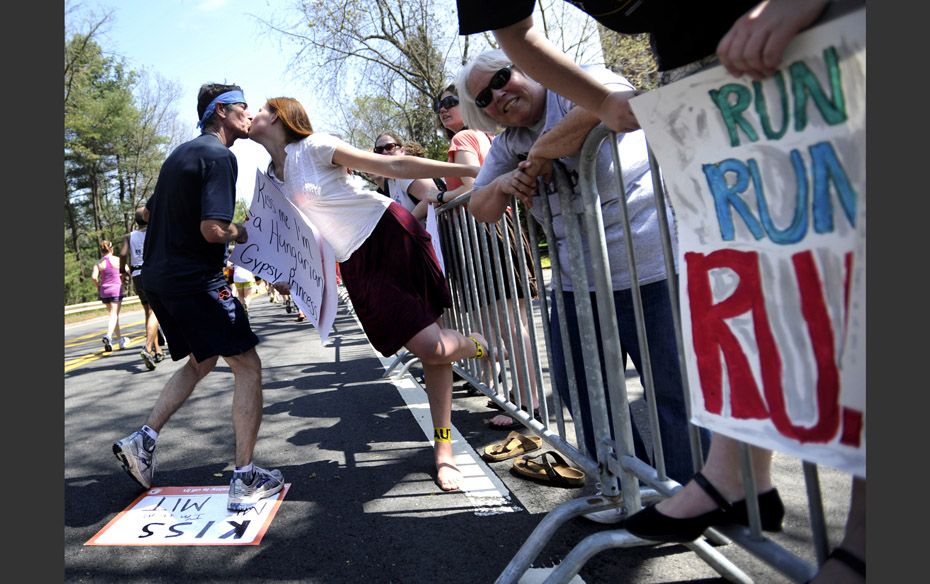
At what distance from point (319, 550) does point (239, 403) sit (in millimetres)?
926

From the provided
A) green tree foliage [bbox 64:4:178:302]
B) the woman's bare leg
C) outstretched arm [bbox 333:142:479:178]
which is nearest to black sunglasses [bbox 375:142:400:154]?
outstretched arm [bbox 333:142:479:178]

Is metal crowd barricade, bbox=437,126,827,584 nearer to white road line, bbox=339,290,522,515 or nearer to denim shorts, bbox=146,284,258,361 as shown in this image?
white road line, bbox=339,290,522,515

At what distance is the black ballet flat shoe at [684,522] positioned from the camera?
138 cm

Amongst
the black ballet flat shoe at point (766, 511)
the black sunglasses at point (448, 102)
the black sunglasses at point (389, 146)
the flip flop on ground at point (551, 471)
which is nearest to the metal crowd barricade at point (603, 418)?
the black ballet flat shoe at point (766, 511)

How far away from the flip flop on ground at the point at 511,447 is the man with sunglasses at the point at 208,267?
1.08m

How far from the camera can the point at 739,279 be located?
1.18 meters

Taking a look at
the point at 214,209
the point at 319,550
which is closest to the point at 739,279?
the point at 319,550

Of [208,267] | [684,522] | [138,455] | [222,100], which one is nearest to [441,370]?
[208,267]

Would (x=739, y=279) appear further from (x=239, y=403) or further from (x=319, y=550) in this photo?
(x=239, y=403)

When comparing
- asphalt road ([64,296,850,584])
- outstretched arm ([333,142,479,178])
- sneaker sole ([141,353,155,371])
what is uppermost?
outstretched arm ([333,142,479,178])

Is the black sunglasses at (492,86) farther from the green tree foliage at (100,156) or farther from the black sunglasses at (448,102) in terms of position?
the green tree foliage at (100,156)

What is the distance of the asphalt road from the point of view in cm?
226

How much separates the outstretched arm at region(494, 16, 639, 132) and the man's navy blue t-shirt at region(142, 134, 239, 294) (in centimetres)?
197

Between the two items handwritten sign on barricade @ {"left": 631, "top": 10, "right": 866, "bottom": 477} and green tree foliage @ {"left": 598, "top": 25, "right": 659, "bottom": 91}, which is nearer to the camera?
handwritten sign on barricade @ {"left": 631, "top": 10, "right": 866, "bottom": 477}
